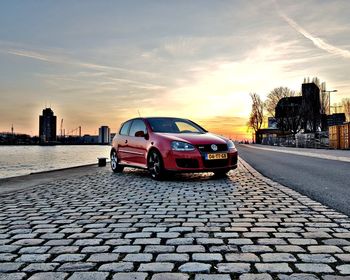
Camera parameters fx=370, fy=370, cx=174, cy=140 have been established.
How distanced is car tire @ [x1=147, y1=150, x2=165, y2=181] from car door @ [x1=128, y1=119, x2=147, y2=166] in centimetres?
28

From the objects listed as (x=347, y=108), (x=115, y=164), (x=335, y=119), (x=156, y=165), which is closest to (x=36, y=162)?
(x=115, y=164)

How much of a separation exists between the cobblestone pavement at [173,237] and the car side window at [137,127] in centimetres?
378

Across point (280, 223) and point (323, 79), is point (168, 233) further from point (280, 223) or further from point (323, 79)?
point (323, 79)

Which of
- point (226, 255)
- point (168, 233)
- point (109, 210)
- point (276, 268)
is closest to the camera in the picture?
point (276, 268)

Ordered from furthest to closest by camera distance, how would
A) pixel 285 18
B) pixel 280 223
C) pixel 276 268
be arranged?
pixel 285 18, pixel 280 223, pixel 276 268

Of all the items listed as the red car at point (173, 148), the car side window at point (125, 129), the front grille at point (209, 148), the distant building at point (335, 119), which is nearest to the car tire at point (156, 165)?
the red car at point (173, 148)

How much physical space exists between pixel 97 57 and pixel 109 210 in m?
16.8

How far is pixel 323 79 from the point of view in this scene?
214ft

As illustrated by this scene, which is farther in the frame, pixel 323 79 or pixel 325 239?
pixel 323 79

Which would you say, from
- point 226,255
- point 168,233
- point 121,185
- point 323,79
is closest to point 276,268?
point 226,255

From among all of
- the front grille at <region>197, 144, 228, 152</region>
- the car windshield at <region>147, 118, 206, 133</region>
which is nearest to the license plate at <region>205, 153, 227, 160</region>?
the front grille at <region>197, 144, 228, 152</region>

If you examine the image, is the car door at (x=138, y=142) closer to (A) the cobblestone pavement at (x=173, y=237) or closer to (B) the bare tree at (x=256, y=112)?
(A) the cobblestone pavement at (x=173, y=237)

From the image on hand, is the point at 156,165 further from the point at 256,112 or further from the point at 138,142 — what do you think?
the point at 256,112

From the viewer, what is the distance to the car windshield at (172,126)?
9906mm
